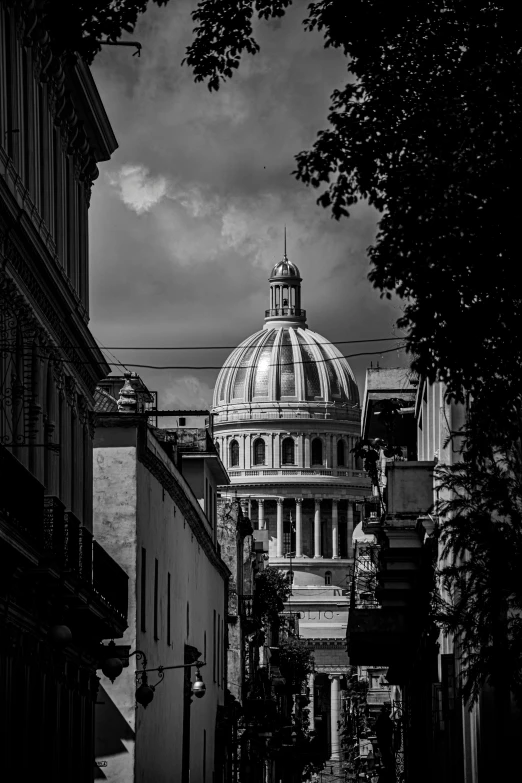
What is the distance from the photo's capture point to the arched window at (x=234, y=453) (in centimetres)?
19700

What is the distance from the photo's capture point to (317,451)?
645ft

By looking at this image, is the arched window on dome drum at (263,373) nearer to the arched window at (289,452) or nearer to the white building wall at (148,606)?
the arched window at (289,452)

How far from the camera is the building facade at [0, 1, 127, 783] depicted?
80.8 ft

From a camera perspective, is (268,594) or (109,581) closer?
(109,581)

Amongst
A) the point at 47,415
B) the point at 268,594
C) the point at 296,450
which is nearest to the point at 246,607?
the point at 268,594

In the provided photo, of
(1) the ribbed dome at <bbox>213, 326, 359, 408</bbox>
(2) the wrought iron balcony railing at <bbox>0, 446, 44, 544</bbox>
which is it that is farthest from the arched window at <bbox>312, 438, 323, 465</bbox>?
(2) the wrought iron balcony railing at <bbox>0, 446, 44, 544</bbox>

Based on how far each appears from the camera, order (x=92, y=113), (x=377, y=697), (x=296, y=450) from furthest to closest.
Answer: (x=296, y=450)
(x=377, y=697)
(x=92, y=113)

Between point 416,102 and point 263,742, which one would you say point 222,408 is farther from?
point 416,102

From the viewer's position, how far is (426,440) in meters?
42.0

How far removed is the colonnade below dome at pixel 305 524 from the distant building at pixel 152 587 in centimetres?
13577

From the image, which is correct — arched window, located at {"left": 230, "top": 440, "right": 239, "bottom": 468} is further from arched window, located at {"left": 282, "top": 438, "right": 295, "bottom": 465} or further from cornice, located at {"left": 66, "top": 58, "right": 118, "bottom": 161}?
cornice, located at {"left": 66, "top": 58, "right": 118, "bottom": 161}

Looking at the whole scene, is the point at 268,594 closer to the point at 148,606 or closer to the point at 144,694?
the point at 148,606

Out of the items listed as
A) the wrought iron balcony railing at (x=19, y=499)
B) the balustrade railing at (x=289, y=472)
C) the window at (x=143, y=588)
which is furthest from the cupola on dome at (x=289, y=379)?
the wrought iron balcony railing at (x=19, y=499)

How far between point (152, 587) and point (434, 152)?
29753mm
